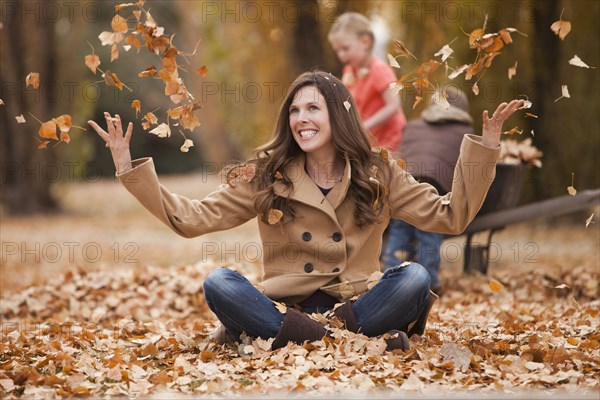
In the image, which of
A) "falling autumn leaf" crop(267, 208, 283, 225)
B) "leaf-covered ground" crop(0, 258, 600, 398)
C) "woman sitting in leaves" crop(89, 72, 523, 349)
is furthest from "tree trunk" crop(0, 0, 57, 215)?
"falling autumn leaf" crop(267, 208, 283, 225)

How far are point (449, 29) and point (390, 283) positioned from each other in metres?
8.16

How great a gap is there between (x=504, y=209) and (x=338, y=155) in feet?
8.76

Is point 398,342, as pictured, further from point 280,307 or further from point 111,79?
point 111,79

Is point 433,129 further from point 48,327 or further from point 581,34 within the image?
point 581,34

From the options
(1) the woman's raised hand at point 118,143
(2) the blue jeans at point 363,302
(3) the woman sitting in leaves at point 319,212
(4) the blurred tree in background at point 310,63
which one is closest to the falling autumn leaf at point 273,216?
(3) the woman sitting in leaves at point 319,212

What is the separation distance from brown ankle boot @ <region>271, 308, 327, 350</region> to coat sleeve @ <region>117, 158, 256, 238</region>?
57cm

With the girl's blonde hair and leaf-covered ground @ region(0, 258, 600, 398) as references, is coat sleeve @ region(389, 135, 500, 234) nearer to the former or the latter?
leaf-covered ground @ region(0, 258, 600, 398)

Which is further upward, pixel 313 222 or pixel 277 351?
pixel 313 222

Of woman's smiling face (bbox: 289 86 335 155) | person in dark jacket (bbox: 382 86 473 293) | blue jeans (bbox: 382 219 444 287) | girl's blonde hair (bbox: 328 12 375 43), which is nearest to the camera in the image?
woman's smiling face (bbox: 289 86 335 155)

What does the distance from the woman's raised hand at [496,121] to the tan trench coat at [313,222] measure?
69 mm

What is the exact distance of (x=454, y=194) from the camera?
3600 mm

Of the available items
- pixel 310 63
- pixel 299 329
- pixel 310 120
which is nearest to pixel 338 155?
pixel 310 120

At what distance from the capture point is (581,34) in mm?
10297

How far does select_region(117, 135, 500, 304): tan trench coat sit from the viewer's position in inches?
145
